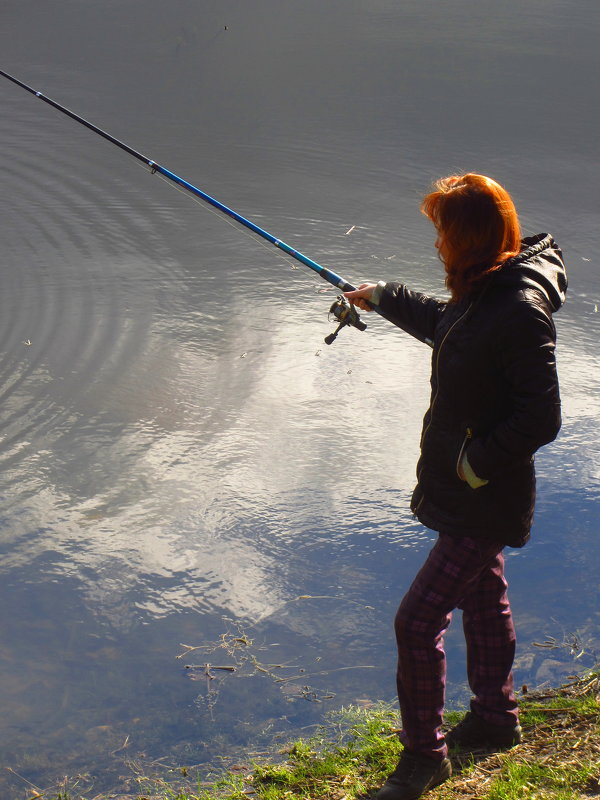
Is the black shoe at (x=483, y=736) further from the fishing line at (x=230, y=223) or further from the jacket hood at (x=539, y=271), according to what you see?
the fishing line at (x=230, y=223)

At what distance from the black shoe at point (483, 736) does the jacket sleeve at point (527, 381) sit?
2.18ft

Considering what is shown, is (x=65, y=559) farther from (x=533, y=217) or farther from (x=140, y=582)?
(x=533, y=217)

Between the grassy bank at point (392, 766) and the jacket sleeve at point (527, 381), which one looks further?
the grassy bank at point (392, 766)

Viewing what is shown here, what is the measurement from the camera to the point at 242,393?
11.7ft

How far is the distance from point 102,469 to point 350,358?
4.12 ft

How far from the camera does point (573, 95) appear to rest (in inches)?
281

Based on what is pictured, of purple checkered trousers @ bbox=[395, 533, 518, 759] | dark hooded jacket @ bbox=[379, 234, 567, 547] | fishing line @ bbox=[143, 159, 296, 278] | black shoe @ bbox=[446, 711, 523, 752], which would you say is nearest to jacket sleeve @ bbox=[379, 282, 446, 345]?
dark hooded jacket @ bbox=[379, 234, 567, 547]

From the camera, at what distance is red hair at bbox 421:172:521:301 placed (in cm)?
162

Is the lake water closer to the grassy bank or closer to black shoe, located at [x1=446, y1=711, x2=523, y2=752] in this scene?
the grassy bank

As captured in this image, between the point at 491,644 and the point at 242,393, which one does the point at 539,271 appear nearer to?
the point at 491,644

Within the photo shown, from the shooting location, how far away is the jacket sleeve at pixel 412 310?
195 cm

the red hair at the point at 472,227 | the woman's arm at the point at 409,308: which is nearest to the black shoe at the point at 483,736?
the woman's arm at the point at 409,308

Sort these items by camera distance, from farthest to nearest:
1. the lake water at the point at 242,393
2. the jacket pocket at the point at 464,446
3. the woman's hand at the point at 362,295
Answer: the lake water at the point at 242,393 < the woman's hand at the point at 362,295 < the jacket pocket at the point at 464,446

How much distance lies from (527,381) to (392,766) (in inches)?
36.2
